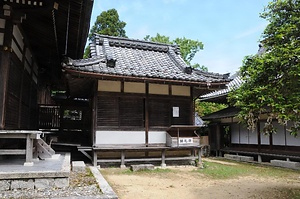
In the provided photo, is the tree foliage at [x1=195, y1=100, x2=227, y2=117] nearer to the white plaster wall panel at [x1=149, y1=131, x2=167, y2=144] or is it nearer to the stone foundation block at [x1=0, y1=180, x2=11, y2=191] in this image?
the white plaster wall panel at [x1=149, y1=131, x2=167, y2=144]

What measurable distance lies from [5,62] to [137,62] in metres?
6.18

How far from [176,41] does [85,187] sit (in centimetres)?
2524

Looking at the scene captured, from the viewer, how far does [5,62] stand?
686 cm

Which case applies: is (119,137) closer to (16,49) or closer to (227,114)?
(16,49)

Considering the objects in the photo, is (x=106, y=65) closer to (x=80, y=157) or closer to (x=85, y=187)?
(x=80, y=157)

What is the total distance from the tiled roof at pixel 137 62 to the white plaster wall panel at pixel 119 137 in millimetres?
2399

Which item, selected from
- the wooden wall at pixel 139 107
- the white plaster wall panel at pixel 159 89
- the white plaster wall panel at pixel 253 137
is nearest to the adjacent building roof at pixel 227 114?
the white plaster wall panel at pixel 253 137

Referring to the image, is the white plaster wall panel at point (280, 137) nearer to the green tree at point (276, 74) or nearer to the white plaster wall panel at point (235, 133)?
the white plaster wall panel at point (235, 133)

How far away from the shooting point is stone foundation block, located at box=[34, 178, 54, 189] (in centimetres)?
523

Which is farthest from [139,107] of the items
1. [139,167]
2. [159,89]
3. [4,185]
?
[4,185]

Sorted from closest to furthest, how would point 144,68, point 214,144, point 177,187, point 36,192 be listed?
1. point 36,192
2. point 177,187
3. point 144,68
4. point 214,144

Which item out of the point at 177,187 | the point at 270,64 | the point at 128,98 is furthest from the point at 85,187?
A: the point at 128,98

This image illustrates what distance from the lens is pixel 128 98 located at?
432 inches

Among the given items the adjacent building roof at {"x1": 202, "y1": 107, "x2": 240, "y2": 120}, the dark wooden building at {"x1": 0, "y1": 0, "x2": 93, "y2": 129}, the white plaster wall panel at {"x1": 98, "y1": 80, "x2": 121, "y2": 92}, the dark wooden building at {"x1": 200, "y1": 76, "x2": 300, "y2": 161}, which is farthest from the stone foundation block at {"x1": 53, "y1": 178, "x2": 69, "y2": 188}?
the adjacent building roof at {"x1": 202, "y1": 107, "x2": 240, "y2": 120}
